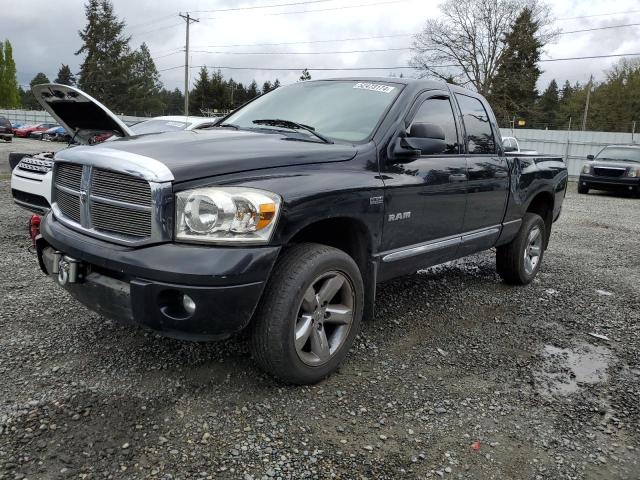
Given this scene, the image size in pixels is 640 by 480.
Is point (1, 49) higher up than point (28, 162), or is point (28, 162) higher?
point (1, 49)

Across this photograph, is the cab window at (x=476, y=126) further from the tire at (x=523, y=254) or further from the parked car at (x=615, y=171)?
the parked car at (x=615, y=171)

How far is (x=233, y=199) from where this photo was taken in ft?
8.77

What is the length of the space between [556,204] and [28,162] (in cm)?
629

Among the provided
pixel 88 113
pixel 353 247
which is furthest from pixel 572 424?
pixel 88 113

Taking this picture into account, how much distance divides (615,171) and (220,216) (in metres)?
16.8

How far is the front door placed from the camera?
141 inches

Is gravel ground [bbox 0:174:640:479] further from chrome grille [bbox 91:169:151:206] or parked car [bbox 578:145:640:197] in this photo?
parked car [bbox 578:145:640:197]

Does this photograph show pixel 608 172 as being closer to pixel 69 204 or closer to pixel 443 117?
pixel 443 117

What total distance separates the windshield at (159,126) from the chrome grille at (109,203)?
18.8 ft

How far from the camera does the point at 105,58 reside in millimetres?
69500

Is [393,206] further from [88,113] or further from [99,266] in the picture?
[88,113]

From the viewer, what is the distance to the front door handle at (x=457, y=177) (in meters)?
4.10

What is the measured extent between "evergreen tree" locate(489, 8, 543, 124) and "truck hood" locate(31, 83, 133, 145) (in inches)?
1687

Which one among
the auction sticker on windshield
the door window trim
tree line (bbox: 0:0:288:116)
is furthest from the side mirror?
tree line (bbox: 0:0:288:116)
